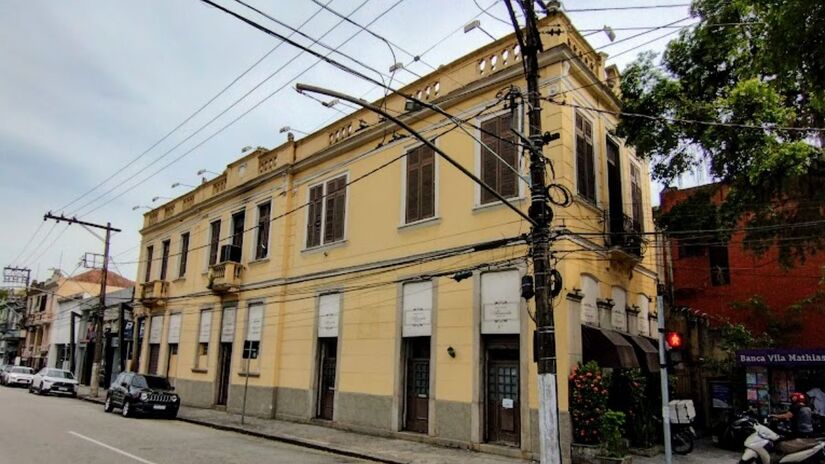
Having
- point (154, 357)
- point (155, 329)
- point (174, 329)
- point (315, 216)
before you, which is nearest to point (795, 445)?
point (315, 216)

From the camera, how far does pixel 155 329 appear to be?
1152 inches

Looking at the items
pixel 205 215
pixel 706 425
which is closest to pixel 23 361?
pixel 205 215

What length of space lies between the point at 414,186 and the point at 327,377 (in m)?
6.99

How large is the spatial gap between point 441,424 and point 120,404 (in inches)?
519

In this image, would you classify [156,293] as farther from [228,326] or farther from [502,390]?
[502,390]

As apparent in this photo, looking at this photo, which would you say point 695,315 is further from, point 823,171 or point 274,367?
point 274,367

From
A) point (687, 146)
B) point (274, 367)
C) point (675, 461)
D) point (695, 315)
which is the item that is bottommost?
point (675, 461)

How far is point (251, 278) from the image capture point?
2272cm

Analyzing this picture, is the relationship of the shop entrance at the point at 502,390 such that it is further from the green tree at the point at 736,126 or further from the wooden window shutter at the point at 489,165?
the green tree at the point at 736,126

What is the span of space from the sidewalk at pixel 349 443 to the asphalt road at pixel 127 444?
0.40 m

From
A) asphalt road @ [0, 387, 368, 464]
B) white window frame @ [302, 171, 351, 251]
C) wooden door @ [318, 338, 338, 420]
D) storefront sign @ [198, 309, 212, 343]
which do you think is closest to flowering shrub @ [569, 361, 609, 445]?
asphalt road @ [0, 387, 368, 464]

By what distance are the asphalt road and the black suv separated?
3.31ft

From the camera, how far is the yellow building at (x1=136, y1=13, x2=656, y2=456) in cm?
1359

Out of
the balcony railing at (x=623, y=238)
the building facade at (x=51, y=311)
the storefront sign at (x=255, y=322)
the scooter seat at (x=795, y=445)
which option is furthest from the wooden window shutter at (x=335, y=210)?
the building facade at (x=51, y=311)
